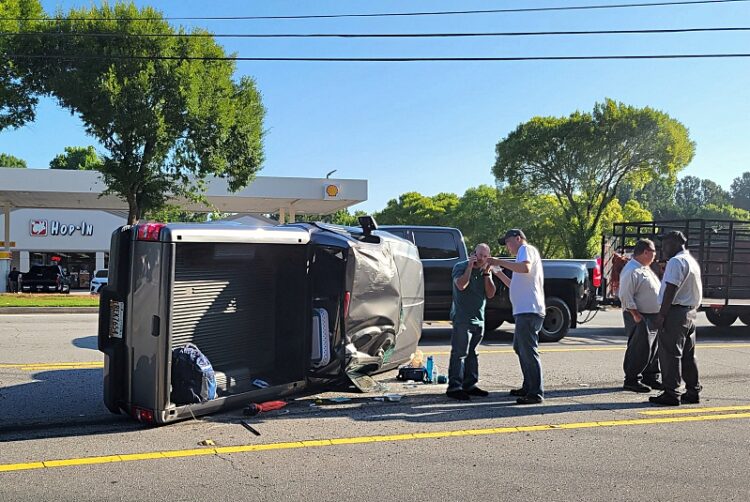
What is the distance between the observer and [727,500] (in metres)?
4.25

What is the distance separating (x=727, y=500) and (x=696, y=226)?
10.5 meters

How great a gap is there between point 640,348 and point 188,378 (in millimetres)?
5051

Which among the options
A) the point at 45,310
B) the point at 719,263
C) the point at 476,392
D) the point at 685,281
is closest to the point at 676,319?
the point at 685,281

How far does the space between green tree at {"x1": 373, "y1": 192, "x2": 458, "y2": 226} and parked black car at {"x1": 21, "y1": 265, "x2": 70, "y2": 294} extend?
36.0 meters

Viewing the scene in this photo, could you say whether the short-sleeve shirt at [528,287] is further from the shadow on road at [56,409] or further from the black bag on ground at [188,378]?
the shadow on road at [56,409]

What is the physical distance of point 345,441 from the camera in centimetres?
544

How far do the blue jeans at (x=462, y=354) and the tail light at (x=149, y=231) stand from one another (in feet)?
10.7

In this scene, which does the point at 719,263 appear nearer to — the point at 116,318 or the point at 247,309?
the point at 247,309

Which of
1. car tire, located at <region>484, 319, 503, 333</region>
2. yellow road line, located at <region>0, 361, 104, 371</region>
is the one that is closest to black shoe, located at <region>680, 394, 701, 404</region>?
car tire, located at <region>484, 319, 503, 333</region>

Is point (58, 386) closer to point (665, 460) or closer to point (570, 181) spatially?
point (665, 460)

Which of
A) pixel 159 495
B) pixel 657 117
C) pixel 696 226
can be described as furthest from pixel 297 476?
pixel 657 117

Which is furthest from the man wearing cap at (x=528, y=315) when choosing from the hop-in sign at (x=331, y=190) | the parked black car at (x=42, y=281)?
the parked black car at (x=42, y=281)

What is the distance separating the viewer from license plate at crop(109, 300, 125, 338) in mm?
5594

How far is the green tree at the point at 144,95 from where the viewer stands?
19922 millimetres
